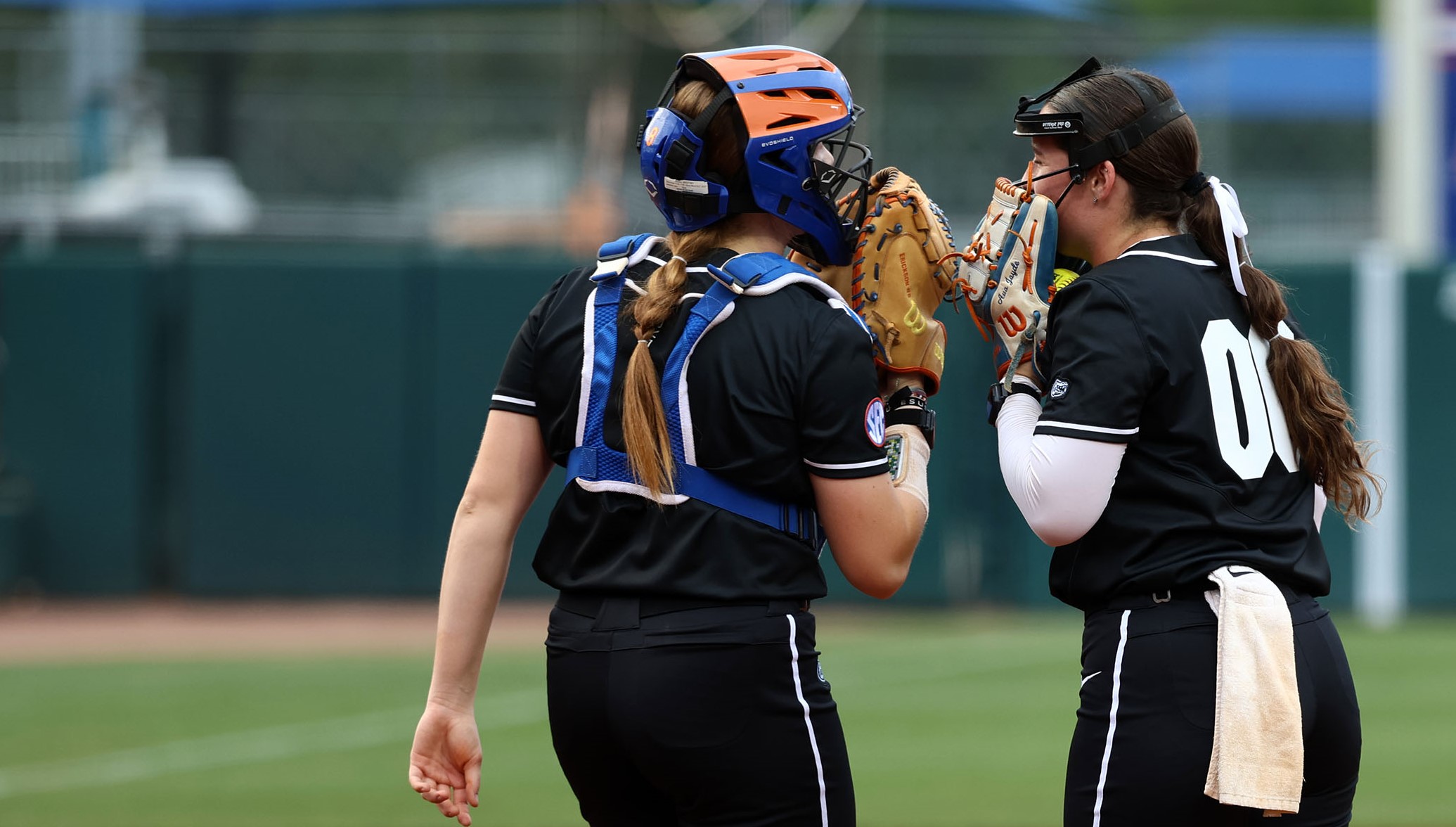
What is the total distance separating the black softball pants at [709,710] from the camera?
294 centimetres

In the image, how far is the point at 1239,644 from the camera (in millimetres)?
3041

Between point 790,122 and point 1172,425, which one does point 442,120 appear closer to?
point 790,122

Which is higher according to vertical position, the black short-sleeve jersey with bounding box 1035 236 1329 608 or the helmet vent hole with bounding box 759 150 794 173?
the helmet vent hole with bounding box 759 150 794 173

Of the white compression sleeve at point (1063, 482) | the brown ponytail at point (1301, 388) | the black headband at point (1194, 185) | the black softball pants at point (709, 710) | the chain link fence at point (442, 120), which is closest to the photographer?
the black softball pants at point (709, 710)

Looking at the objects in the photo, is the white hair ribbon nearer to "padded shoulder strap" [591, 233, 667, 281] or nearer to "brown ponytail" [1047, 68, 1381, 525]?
"brown ponytail" [1047, 68, 1381, 525]

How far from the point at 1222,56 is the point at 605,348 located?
Answer: 17.6 meters

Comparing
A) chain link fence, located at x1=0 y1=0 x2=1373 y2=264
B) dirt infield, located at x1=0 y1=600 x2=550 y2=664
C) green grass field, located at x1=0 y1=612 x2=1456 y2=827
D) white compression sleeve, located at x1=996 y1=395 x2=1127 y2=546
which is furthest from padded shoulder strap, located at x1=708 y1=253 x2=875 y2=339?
chain link fence, located at x1=0 y1=0 x2=1373 y2=264

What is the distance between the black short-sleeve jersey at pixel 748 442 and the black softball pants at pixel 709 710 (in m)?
0.06

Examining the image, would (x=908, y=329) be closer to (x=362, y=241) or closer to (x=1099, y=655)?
(x=1099, y=655)

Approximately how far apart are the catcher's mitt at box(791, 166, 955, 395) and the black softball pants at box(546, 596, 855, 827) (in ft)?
2.02

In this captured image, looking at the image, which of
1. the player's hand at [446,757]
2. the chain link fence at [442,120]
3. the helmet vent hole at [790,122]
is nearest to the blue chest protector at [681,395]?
the helmet vent hole at [790,122]

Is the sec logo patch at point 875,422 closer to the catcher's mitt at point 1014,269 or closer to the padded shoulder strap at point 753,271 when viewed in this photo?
the padded shoulder strap at point 753,271

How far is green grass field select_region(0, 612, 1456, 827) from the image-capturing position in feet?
24.1

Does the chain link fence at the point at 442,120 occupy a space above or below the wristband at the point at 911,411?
above
